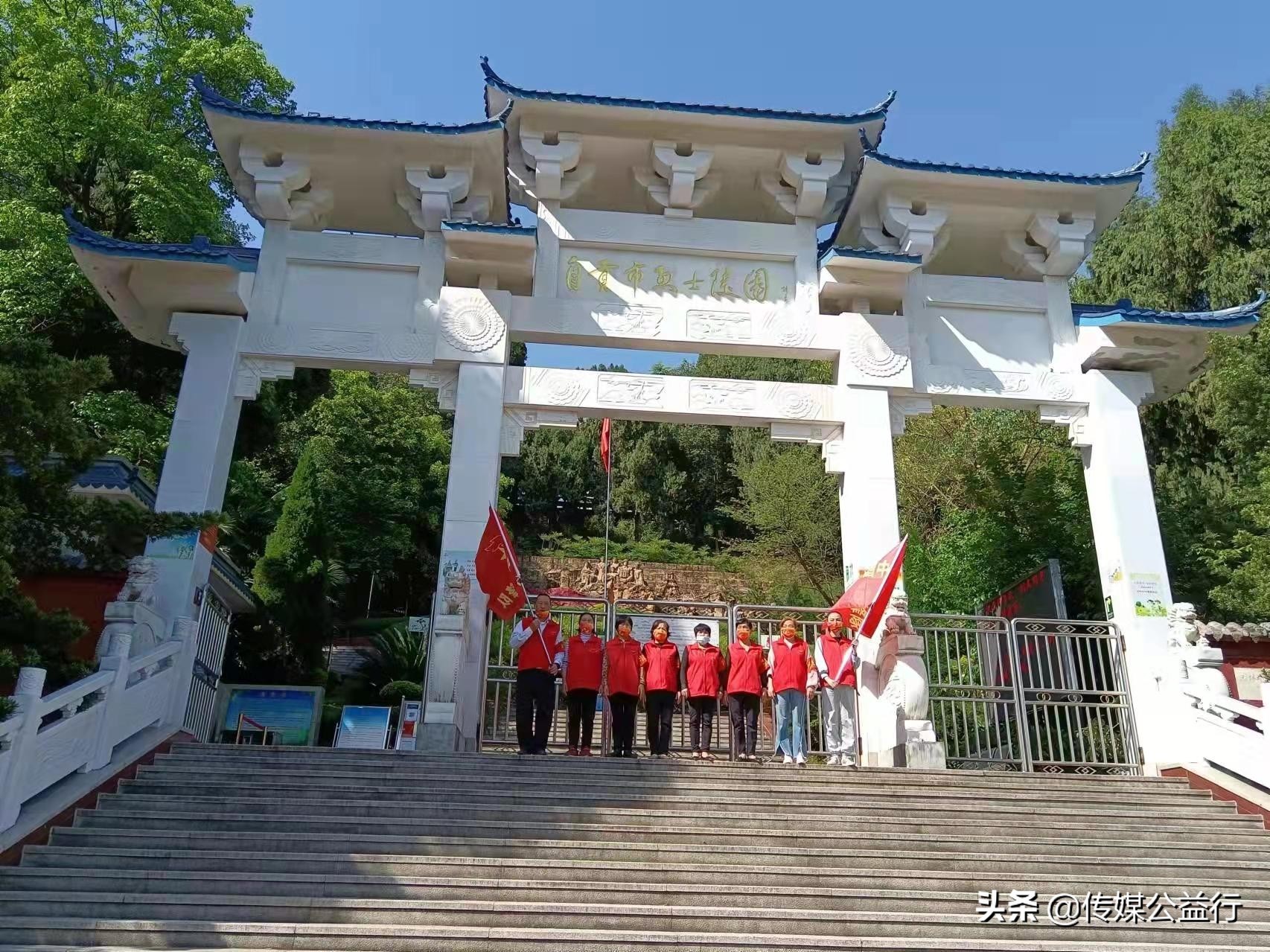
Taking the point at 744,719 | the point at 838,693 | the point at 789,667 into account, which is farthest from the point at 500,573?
the point at 838,693

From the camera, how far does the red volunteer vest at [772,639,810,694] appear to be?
7520 mm

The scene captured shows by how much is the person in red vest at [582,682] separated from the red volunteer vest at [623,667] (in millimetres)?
86

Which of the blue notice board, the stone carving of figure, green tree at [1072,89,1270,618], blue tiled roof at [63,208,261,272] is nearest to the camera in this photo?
the stone carving of figure

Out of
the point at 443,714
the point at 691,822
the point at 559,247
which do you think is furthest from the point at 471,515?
the point at 691,822

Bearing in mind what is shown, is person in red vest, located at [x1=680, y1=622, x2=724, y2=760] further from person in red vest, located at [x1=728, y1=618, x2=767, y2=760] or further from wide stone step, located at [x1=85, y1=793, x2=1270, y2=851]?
wide stone step, located at [x1=85, y1=793, x2=1270, y2=851]

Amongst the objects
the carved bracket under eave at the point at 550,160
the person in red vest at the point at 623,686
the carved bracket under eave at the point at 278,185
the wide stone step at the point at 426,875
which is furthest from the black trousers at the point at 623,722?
the carved bracket under eave at the point at 278,185

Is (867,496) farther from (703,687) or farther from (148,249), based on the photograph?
(148,249)

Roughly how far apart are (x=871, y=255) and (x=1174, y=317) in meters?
2.83

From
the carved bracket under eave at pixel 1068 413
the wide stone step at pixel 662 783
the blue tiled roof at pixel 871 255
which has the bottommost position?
the wide stone step at pixel 662 783

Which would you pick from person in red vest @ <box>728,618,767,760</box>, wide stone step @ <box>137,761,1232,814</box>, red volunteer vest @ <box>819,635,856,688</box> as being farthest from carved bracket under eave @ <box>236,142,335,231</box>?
red volunteer vest @ <box>819,635,856,688</box>

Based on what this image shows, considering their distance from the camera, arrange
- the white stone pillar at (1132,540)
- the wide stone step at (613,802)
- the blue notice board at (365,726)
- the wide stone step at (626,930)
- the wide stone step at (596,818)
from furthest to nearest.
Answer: the blue notice board at (365,726) → the white stone pillar at (1132,540) → the wide stone step at (613,802) → the wide stone step at (596,818) → the wide stone step at (626,930)

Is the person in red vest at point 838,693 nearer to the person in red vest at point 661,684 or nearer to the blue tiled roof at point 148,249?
the person in red vest at point 661,684

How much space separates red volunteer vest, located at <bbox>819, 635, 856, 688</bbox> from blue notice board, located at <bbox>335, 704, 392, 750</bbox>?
232 inches

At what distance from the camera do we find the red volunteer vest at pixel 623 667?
7.55 metres
